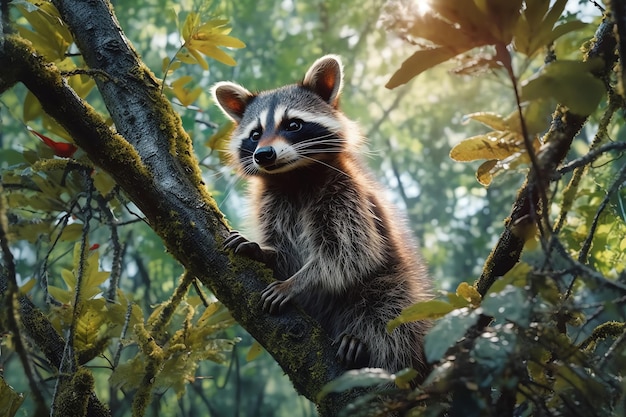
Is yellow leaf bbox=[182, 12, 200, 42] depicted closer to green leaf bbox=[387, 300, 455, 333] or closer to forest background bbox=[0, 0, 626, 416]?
forest background bbox=[0, 0, 626, 416]

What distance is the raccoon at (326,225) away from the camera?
285 centimetres

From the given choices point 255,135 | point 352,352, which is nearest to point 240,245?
point 352,352

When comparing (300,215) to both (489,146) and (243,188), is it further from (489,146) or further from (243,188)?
(489,146)

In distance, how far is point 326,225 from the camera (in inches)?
129

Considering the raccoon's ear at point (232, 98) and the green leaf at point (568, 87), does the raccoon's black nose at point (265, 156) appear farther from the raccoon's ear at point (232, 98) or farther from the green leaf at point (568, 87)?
the green leaf at point (568, 87)

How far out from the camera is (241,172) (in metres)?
3.91

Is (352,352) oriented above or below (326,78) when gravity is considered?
below

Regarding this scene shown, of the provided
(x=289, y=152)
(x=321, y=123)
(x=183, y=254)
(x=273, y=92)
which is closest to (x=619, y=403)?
(x=183, y=254)

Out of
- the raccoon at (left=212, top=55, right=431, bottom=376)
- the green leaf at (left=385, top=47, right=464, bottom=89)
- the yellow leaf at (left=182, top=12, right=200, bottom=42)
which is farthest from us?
the yellow leaf at (left=182, top=12, right=200, bottom=42)

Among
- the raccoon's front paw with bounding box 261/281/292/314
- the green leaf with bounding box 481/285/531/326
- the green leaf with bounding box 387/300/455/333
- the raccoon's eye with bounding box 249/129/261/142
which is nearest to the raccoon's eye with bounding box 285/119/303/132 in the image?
the raccoon's eye with bounding box 249/129/261/142

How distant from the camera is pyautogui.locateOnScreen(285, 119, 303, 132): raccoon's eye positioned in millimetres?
3717

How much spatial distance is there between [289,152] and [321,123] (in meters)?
0.45

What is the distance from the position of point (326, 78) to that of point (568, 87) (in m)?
2.65

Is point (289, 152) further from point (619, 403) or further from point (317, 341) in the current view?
point (619, 403)
